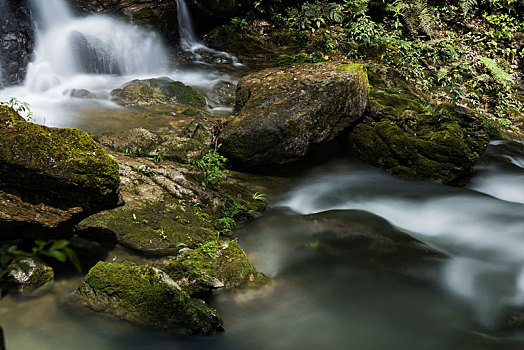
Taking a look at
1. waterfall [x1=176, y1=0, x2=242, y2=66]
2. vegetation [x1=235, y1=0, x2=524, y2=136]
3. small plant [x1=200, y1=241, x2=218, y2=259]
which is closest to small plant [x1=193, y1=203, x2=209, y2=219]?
small plant [x1=200, y1=241, x2=218, y2=259]

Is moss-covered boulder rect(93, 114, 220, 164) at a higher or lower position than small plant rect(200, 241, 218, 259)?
higher

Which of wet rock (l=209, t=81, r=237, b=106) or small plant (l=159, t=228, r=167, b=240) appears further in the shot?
wet rock (l=209, t=81, r=237, b=106)

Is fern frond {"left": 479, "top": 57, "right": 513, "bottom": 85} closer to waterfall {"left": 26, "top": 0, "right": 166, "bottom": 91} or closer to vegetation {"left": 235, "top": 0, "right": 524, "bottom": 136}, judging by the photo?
vegetation {"left": 235, "top": 0, "right": 524, "bottom": 136}

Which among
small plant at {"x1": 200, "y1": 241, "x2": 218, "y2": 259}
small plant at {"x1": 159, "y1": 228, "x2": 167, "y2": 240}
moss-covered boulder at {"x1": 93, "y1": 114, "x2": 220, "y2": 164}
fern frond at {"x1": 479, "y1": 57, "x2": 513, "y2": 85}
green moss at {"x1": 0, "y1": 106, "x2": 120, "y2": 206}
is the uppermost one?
green moss at {"x1": 0, "y1": 106, "x2": 120, "y2": 206}

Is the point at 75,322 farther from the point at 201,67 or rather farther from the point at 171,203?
the point at 201,67

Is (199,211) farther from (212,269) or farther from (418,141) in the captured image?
(418,141)

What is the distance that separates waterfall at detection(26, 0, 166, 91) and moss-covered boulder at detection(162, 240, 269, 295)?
695 centimetres

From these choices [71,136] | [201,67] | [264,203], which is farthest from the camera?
[201,67]

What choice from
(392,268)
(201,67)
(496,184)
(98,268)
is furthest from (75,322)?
(201,67)

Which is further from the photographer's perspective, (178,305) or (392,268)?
(392,268)

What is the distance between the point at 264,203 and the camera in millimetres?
5328

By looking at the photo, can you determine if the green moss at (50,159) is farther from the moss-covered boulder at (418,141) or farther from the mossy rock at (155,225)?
the moss-covered boulder at (418,141)

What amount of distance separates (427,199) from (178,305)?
14.1 feet

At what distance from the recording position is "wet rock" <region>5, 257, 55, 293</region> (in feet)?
10.2
